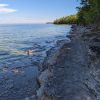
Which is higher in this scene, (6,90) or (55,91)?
(55,91)

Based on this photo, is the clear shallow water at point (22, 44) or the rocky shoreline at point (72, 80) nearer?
the rocky shoreline at point (72, 80)

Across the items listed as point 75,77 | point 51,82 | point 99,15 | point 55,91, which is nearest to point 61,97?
point 55,91

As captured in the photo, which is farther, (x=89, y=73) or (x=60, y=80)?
(x=89, y=73)

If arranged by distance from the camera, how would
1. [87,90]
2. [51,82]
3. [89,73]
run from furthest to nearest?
[89,73]
[51,82]
[87,90]

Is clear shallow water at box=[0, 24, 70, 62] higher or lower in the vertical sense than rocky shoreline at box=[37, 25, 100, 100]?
lower

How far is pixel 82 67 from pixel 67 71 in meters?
1.51

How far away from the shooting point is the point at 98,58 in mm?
18656

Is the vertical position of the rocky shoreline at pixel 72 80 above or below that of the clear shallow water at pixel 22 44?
above

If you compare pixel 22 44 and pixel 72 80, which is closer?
pixel 72 80

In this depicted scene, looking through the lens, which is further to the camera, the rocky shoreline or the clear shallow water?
the clear shallow water

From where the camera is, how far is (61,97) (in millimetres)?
11141

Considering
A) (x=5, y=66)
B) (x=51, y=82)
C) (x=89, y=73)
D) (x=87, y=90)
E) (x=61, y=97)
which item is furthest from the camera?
(x=5, y=66)

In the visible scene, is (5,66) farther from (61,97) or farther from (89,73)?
(61,97)

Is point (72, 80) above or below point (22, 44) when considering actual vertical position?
above
